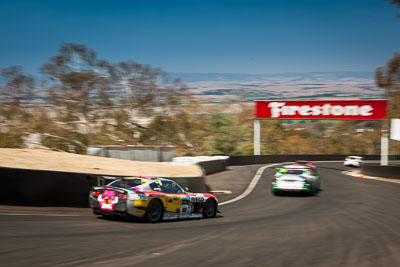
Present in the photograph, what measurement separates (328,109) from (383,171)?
17410 mm

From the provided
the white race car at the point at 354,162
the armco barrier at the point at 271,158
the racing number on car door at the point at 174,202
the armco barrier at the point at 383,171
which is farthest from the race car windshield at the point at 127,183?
the white race car at the point at 354,162

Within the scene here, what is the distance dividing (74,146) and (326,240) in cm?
5364

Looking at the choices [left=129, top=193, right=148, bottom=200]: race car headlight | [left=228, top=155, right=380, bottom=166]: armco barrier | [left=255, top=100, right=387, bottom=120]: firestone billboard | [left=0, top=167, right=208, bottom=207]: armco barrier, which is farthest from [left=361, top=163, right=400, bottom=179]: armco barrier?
[left=129, top=193, right=148, bottom=200]: race car headlight

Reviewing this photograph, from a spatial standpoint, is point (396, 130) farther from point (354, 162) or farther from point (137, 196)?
point (137, 196)

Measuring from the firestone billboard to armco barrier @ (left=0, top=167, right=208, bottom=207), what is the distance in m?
37.1

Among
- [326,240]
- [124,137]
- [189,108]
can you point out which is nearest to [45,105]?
[124,137]

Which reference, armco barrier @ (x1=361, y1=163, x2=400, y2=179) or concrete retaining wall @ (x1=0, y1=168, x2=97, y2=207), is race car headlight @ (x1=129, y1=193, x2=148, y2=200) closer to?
concrete retaining wall @ (x1=0, y1=168, x2=97, y2=207)

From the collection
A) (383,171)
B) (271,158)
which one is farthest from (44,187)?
(271,158)

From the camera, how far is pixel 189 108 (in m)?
71.1

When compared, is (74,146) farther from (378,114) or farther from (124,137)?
(378,114)

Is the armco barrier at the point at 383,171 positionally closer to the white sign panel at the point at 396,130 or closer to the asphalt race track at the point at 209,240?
the white sign panel at the point at 396,130

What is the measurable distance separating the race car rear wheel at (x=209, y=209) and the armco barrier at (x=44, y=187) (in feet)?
10.8

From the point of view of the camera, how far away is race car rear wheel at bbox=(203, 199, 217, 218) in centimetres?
1352

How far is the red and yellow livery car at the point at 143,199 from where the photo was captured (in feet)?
36.0
